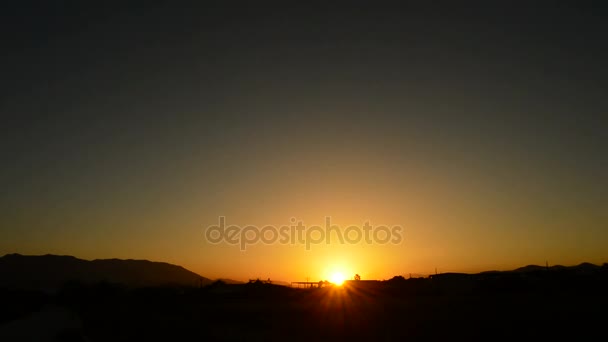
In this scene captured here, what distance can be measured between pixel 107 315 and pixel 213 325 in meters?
17.2

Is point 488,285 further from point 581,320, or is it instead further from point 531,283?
point 581,320

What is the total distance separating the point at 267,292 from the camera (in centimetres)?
7200

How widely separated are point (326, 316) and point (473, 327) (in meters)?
13.0

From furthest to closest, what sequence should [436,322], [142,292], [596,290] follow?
[142,292]
[596,290]
[436,322]

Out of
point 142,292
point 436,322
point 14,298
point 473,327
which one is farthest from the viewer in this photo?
point 142,292

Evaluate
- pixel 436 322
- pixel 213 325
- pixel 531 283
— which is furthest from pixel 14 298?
pixel 531 283

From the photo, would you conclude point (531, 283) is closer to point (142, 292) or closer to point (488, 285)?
point (488, 285)

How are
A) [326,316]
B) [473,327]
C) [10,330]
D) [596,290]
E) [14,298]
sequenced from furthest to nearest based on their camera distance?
[14,298]
[596,290]
[326,316]
[10,330]
[473,327]

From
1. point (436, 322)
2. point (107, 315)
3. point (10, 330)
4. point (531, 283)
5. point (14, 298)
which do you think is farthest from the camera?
point (14, 298)

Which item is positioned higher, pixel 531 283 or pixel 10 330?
pixel 531 283

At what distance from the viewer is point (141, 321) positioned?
41875 millimetres

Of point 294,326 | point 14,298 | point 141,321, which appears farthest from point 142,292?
point 294,326

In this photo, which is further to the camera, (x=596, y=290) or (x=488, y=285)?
(x=488, y=285)

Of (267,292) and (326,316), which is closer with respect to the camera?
(326,316)
